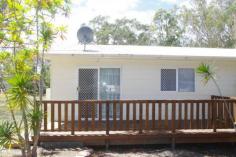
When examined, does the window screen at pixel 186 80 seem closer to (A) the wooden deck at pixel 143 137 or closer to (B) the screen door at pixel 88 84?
(A) the wooden deck at pixel 143 137

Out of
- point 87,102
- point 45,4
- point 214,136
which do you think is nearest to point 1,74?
point 45,4

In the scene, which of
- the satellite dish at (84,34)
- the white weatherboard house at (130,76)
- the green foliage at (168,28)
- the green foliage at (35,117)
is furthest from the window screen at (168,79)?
the green foliage at (168,28)

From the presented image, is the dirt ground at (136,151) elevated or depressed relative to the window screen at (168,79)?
depressed

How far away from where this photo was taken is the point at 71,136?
927 cm

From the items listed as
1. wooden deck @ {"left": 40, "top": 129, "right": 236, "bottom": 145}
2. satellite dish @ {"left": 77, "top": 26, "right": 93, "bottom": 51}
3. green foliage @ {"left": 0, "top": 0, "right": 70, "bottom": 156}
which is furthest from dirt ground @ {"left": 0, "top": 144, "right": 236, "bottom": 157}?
satellite dish @ {"left": 77, "top": 26, "right": 93, "bottom": 51}

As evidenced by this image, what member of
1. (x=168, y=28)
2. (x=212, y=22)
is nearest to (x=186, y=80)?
(x=212, y=22)

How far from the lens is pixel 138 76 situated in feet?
40.9

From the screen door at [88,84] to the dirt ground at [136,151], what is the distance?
2.72 m

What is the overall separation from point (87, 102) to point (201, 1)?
98.3 ft

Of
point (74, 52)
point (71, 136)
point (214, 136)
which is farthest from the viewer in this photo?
point (74, 52)

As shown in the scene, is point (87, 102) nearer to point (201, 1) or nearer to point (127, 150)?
point (127, 150)

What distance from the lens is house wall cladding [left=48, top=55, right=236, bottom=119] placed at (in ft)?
39.6

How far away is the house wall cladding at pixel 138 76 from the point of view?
12.1 metres

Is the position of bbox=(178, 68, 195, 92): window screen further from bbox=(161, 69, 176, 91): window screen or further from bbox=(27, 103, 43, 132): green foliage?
bbox=(27, 103, 43, 132): green foliage
